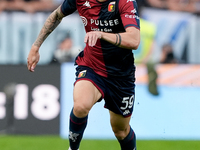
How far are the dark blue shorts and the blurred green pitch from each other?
7.13 ft

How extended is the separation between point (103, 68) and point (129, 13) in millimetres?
772

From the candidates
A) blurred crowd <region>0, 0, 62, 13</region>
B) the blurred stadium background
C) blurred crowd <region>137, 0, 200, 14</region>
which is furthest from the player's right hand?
blurred crowd <region>137, 0, 200, 14</region>

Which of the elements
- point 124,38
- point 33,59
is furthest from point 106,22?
point 33,59

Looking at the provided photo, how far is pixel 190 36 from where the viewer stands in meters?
9.39

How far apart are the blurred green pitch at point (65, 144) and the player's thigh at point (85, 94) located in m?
2.47

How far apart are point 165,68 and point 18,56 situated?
2.87m

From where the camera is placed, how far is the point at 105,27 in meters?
4.63

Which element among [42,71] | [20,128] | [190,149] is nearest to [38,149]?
[20,128]

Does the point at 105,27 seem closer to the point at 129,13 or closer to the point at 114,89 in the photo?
the point at 129,13

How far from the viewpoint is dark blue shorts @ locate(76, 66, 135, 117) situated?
473cm

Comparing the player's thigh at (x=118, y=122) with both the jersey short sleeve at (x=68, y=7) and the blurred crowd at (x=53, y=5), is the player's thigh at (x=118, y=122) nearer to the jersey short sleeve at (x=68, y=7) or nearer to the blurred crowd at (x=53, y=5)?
the jersey short sleeve at (x=68, y=7)

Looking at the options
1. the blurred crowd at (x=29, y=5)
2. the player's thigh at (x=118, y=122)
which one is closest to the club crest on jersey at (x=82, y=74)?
the player's thigh at (x=118, y=122)

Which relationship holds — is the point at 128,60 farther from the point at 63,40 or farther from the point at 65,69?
the point at 63,40

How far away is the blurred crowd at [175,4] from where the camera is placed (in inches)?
377
